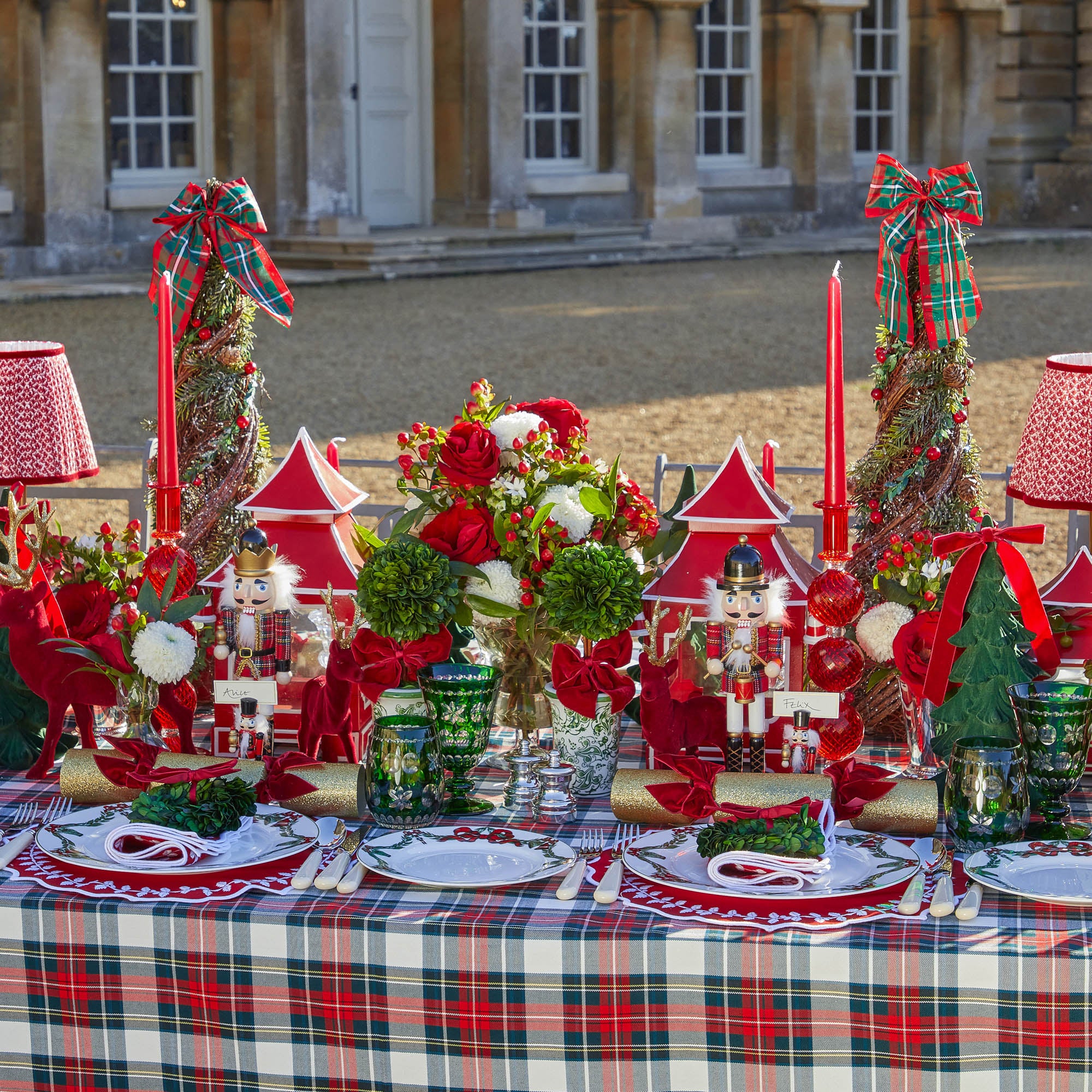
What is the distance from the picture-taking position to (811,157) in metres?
17.8

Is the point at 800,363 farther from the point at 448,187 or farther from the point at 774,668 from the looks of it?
the point at 774,668

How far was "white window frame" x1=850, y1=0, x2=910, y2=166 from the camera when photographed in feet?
62.1

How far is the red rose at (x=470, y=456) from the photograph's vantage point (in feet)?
5.94

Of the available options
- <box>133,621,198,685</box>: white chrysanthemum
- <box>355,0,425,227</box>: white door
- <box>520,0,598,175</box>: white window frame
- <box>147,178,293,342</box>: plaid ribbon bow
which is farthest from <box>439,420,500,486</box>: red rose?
<box>520,0,598,175</box>: white window frame

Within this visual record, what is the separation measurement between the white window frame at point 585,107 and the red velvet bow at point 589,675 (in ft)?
48.2

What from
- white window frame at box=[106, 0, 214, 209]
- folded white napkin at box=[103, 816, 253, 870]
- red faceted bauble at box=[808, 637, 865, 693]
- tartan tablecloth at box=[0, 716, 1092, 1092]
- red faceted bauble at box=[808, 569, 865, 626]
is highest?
white window frame at box=[106, 0, 214, 209]

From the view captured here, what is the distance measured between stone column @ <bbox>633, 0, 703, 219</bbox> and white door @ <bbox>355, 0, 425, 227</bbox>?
85.3 inches

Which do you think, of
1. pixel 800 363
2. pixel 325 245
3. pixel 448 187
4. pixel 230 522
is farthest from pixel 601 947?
pixel 448 187

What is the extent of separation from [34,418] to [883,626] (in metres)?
1.15

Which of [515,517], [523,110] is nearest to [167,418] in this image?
[515,517]

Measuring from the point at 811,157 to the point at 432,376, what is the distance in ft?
31.1

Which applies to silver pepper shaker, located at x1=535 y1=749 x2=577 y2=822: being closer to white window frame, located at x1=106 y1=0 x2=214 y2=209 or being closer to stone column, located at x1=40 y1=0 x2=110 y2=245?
A: stone column, located at x1=40 y1=0 x2=110 y2=245

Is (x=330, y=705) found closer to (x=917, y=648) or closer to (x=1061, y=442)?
(x=917, y=648)

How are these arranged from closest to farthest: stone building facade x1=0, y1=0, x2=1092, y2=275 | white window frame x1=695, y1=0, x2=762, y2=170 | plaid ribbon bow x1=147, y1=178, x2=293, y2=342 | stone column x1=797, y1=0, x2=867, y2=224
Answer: plaid ribbon bow x1=147, y1=178, x2=293, y2=342 < stone building facade x1=0, y1=0, x2=1092, y2=275 < white window frame x1=695, y1=0, x2=762, y2=170 < stone column x1=797, y1=0, x2=867, y2=224
